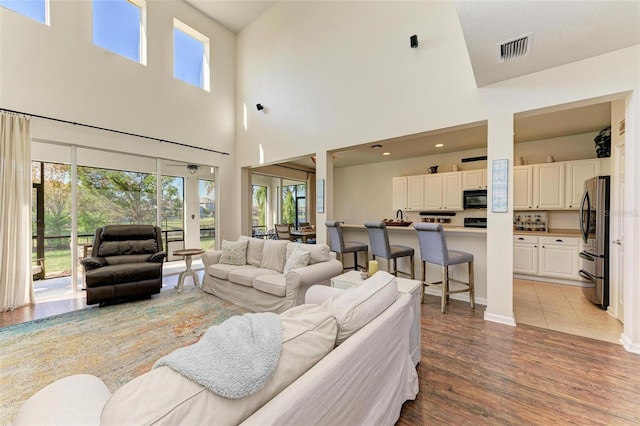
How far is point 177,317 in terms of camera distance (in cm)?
311

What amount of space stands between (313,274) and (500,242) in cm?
213

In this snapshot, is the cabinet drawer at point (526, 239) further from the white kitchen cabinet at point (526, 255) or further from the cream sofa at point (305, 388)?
the cream sofa at point (305, 388)

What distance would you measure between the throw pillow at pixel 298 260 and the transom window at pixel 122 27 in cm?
451

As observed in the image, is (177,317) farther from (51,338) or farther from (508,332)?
(508,332)

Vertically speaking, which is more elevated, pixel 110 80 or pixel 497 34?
pixel 110 80

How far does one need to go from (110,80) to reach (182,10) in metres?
2.18

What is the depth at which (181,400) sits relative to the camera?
25.7 inches

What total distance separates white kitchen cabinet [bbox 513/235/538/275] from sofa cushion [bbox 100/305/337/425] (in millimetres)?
5185

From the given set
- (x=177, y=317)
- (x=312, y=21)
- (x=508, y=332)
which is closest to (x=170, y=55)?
(x=312, y=21)

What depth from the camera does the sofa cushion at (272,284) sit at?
3018mm

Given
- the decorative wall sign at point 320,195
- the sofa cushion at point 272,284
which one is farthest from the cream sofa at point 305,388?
the decorative wall sign at point 320,195

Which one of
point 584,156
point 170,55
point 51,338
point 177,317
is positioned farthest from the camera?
point 170,55

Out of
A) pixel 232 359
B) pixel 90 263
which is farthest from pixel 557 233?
pixel 90 263

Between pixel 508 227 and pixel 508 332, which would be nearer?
pixel 508 332
